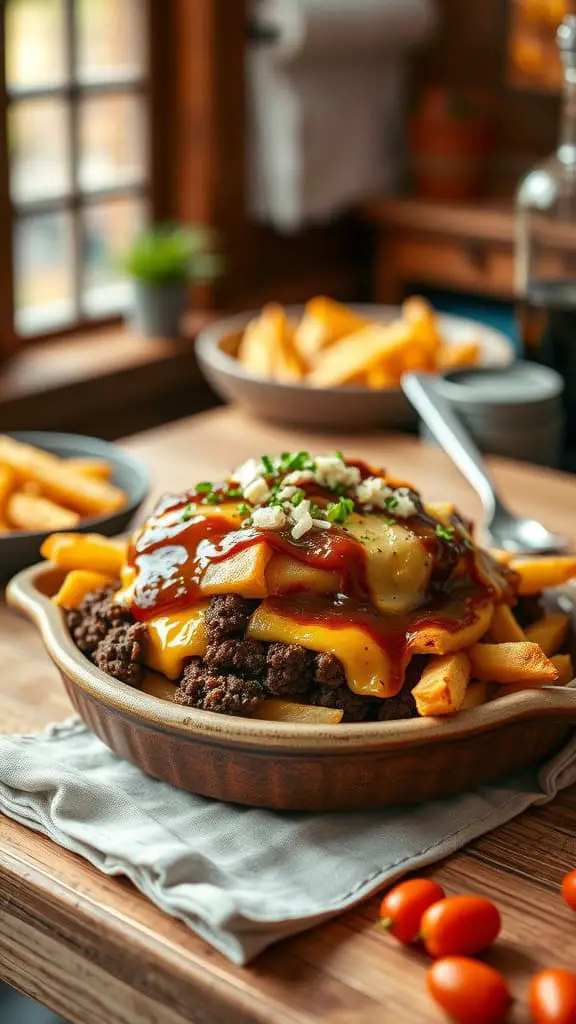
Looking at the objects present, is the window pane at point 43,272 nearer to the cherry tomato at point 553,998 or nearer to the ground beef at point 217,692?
the ground beef at point 217,692

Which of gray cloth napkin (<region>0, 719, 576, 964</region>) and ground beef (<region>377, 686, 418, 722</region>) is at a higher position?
ground beef (<region>377, 686, 418, 722</region>)

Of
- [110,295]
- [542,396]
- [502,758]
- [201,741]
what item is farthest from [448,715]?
[110,295]

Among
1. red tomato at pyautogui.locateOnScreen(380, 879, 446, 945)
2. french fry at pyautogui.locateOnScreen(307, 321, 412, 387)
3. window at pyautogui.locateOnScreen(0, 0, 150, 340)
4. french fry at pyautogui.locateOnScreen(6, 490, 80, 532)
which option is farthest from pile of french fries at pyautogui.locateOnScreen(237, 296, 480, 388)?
red tomato at pyautogui.locateOnScreen(380, 879, 446, 945)

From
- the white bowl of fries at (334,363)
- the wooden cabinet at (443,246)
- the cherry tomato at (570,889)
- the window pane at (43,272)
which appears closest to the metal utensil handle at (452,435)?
the white bowl of fries at (334,363)

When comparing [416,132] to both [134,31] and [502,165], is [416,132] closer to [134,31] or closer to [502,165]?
[502,165]

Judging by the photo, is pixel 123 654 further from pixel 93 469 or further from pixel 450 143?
pixel 450 143

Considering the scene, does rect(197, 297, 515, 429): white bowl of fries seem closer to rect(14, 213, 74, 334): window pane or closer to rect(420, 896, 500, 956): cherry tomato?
rect(14, 213, 74, 334): window pane

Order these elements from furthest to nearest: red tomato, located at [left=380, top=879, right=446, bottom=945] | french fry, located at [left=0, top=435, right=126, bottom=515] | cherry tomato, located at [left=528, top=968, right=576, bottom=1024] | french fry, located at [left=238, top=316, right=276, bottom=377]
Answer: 1. french fry, located at [left=238, top=316, right=276, bottom=377]
2. french fry, located at [left=0, top=435, right=126, bottom=515]
3. red tomato, located at [left=380, top=879, right=446, bottom=945]
4. cherry tomato, located at [left=528, top=968, right=576, bottom=1024]
